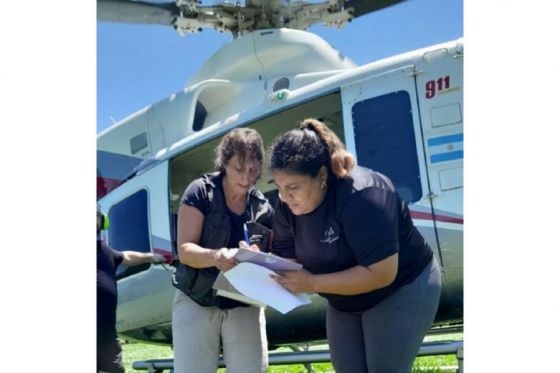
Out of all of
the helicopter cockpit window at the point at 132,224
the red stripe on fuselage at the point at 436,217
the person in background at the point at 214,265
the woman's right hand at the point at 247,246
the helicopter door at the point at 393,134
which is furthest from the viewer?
the helicopter cockpit window at the point at 132,224

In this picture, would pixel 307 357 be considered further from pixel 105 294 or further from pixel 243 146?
pixel 243 146

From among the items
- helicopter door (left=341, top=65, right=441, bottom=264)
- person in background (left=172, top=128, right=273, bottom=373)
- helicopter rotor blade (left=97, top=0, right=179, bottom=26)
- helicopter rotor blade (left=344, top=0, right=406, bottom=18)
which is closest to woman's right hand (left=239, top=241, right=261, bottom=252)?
person in background (left=172, top=128, right=273, bottom=373)

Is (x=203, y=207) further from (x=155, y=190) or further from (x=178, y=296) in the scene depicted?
(x=155, y=190)

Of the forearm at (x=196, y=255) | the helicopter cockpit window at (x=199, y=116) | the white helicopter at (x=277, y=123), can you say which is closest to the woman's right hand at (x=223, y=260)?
the forearm at (x=196, y=255)

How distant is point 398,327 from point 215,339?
0.48 metres

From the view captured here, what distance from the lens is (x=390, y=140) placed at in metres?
1.94

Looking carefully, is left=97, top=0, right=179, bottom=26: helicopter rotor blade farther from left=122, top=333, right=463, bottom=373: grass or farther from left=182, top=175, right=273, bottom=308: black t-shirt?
left=122, top=333, right=463, bottom=373: grass

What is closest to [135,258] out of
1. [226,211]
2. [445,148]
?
[226,211]

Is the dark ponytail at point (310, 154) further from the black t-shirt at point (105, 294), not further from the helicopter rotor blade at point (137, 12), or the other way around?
the helicopter rotor blade at point (137, 12)

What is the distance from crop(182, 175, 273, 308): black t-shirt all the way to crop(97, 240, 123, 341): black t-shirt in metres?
0.38

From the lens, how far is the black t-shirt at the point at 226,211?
1.42 m

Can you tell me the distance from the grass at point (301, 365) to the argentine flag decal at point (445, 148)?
21.9 inches
